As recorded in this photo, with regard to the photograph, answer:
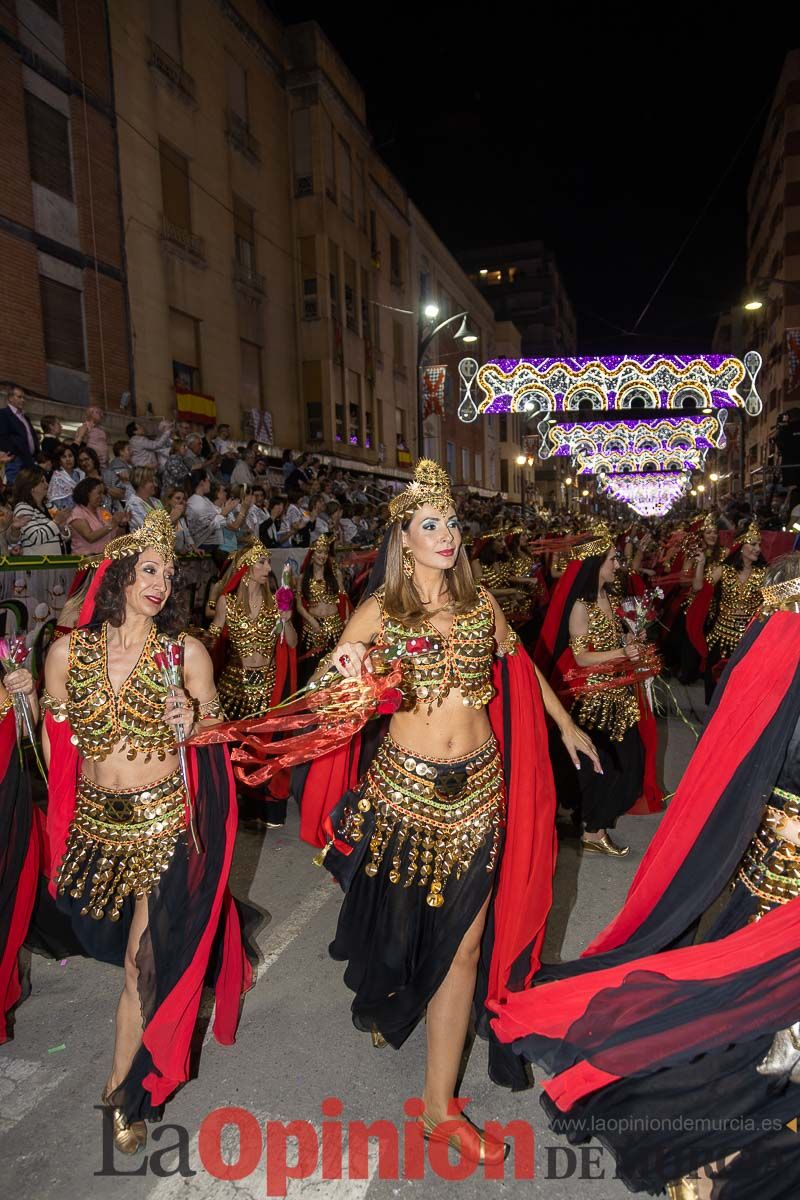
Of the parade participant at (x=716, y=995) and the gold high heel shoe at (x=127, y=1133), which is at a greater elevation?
the parade participant at (x=716, y=995)

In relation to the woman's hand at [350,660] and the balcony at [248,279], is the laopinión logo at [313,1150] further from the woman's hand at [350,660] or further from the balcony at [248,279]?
the balcony at [248,279]

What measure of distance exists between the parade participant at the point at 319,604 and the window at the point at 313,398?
1783 cm

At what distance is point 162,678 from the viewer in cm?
289

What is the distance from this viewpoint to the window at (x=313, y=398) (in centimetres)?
2456

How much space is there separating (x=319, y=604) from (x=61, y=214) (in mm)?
11716

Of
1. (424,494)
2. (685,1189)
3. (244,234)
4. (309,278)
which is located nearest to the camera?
(685,1189)

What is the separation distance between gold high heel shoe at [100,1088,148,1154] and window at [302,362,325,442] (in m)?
23.3

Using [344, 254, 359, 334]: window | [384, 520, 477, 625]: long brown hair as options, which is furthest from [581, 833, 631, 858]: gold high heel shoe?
[344, 254, 359, 334]: window

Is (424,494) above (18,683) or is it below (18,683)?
above

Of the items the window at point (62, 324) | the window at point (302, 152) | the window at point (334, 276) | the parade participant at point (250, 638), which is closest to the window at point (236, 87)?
the window at point (302, 152)

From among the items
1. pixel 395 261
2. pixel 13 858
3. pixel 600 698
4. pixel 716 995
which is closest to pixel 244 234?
pixel 395 261

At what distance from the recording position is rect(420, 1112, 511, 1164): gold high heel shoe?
2582 millimetres

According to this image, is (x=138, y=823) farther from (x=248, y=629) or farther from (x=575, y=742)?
(x=248, y=629)

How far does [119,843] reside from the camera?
284cm
